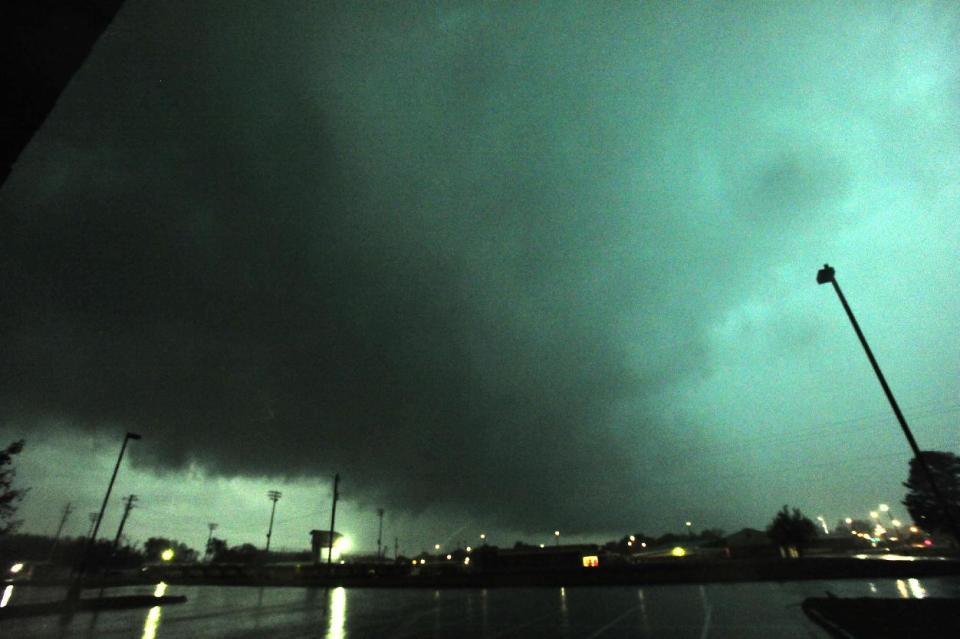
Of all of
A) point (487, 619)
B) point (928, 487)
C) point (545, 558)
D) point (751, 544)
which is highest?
point (928, 487)

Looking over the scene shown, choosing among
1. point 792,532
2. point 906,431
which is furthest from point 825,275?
point 792,532

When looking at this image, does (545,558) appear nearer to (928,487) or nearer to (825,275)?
(928,487)

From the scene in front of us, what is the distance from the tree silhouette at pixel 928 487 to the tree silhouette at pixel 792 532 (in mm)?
13693

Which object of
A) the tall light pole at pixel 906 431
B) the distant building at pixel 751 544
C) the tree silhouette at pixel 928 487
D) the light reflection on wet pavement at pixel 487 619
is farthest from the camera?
the distant building at pixel 751 544

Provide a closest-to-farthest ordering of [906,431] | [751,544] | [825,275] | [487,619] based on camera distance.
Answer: [906,431] < [825,275] < [487,619] < [751,544]

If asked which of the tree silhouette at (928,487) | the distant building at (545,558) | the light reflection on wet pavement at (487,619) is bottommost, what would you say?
the light reflection on wet pavement at (487,619)

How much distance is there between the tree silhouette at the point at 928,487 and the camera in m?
63.9

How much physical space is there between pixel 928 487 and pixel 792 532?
18.5m

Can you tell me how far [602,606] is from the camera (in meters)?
25.8

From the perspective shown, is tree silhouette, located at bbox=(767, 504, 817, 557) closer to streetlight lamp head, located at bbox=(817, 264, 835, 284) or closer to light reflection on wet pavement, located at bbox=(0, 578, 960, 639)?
light reflection on wet pavement, located at bbox=(0, 578, 960, 639)

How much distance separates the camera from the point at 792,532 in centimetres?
7262

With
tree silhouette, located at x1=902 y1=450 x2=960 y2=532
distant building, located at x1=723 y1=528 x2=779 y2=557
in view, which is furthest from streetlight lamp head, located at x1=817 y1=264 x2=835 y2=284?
distant building, located at x1=723 y1=528 x2=779 y2=557

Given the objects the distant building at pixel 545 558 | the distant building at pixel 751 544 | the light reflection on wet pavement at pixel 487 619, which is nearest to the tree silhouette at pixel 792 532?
the distant building at pixel 751 544

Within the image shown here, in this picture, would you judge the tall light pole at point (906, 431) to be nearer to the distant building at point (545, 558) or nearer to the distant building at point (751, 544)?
the distant building at point (545, 558)
